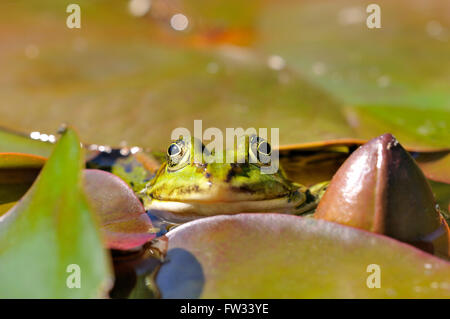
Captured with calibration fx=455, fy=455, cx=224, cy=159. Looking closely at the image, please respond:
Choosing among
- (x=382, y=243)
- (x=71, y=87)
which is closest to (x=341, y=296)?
(x=382, y=243)

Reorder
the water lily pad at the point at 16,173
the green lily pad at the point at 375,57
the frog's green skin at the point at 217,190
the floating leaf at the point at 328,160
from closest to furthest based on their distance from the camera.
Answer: the frog's green skin at the point at 217,190 < the water lily pad at the point at 16,173 < the floating leaf at the point at 328,160 < the green lily pad at the point at 375,57

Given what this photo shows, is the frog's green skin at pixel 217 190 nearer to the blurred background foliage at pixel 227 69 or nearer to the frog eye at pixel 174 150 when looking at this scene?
the frog eye at pixel 174 150

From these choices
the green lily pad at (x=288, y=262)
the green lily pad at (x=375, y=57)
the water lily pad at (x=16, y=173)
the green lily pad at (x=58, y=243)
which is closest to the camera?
the green lily pad at (x=58, y=243)

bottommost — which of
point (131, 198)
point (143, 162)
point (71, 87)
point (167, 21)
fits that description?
point (131, 198)

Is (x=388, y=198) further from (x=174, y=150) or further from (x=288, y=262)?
(x=174, y=150)

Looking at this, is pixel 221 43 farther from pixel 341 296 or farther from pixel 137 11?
pixel 341 296

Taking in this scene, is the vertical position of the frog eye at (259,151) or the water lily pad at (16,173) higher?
the frog eye at (259,151)

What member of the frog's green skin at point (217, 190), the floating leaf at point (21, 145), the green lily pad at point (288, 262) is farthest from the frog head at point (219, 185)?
the floating leaf at point (21, 145)

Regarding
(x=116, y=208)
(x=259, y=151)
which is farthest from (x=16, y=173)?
(x=259, y=151)

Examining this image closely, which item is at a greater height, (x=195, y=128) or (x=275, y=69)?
(x=275, y=69)
